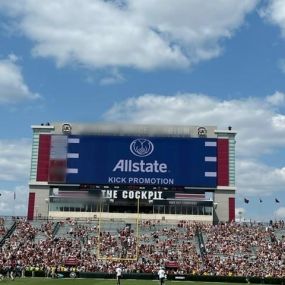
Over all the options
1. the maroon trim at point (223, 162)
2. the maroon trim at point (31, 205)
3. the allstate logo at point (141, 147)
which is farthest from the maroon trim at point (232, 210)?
the maroon trim at point (31, 205)

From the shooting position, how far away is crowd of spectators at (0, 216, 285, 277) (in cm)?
6181

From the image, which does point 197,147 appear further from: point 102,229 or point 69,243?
point 69,243

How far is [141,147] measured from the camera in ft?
259

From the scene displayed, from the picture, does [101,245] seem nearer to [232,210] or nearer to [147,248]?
[147,248]

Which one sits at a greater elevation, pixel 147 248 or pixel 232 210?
pixel 232 210

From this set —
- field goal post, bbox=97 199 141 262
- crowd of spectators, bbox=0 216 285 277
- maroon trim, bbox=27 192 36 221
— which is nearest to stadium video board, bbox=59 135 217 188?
field goal post, bbox=97 199 141 262

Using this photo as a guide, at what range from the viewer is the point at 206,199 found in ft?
258

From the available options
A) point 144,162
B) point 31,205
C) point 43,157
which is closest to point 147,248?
point 144,162

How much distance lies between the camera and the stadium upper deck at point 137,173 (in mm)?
Answer: 77812

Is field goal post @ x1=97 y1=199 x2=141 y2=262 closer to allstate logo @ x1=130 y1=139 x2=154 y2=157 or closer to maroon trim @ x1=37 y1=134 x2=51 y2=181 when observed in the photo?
allstate logo @ x1=130 y1=139 x2=154 y2=157

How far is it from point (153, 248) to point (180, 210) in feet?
39.0

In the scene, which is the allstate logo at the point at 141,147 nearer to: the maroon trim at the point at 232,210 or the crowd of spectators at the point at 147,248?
the crowd of spectators at the point at 147,248

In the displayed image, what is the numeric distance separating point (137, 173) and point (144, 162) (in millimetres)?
1674

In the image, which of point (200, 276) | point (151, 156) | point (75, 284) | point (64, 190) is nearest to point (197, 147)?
point (151, 156)
